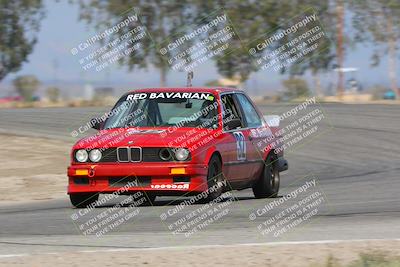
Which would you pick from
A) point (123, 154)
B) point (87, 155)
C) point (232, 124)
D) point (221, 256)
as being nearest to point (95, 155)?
point (87, 155)

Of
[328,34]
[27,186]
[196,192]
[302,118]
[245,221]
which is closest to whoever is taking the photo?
[245,221]

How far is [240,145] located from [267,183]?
1063 millimetres

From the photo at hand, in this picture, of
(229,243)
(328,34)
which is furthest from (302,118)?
(328,34)

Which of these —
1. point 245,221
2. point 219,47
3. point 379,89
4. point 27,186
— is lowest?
point 379,89

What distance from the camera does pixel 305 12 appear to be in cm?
5034

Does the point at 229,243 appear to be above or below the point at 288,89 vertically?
above

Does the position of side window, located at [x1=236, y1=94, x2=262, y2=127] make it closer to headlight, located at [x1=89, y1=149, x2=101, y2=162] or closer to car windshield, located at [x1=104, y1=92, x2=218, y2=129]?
car windshield, located at [x1=104, y1=92, x2=218, y2=129]

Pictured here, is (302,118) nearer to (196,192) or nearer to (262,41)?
(196,192)

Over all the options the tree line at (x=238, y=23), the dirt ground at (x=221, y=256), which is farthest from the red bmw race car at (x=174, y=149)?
the tree line at (x=238, y=23)

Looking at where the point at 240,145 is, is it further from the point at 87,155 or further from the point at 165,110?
the point at 87,155

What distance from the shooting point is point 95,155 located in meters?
13.1

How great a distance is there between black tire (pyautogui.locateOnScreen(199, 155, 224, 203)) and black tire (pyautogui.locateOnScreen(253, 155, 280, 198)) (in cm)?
139

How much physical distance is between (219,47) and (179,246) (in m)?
39.7

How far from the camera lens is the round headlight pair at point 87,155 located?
1306 cm
